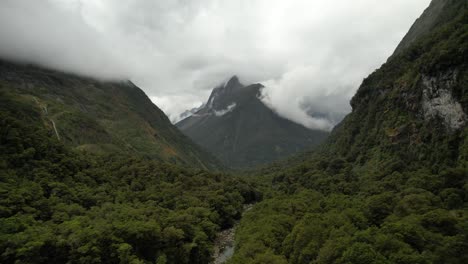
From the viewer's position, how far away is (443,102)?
384 feet

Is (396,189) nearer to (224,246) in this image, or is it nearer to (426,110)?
(426,110)

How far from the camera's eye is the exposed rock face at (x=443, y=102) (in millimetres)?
108438

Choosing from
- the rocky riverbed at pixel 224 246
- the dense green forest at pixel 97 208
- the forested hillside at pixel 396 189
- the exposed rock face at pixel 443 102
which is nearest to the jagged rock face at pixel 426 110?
the exposed rock face at pixel 443 102

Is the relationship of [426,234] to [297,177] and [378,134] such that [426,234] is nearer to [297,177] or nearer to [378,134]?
[378,134]

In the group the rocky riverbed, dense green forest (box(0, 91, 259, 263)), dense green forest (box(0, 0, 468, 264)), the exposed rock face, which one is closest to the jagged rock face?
the exposed rock face

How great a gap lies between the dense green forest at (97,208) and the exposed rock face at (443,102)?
87915 mm

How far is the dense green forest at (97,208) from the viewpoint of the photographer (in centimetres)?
6856

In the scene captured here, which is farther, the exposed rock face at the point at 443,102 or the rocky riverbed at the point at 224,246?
the exposed rock face at the point at 443,102

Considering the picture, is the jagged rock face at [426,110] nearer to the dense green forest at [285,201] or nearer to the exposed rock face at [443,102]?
the exposed rock face at [443,102]

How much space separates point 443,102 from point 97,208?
12798 centimetres

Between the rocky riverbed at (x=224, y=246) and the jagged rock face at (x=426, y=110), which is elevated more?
the jagged rock face at (x=426, y=110)

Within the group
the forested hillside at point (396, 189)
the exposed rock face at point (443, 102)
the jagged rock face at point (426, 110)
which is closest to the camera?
the forested hillside at point (396, 189)

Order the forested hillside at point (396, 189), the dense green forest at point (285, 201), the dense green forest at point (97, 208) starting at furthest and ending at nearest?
the dense green forest at point (97, 208) → the dense green forest at point (285, 201) → the forested hillside at point (396, 189)

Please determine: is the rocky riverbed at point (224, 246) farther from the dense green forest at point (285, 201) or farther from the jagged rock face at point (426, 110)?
the jagged rock face at point (426, 110)
